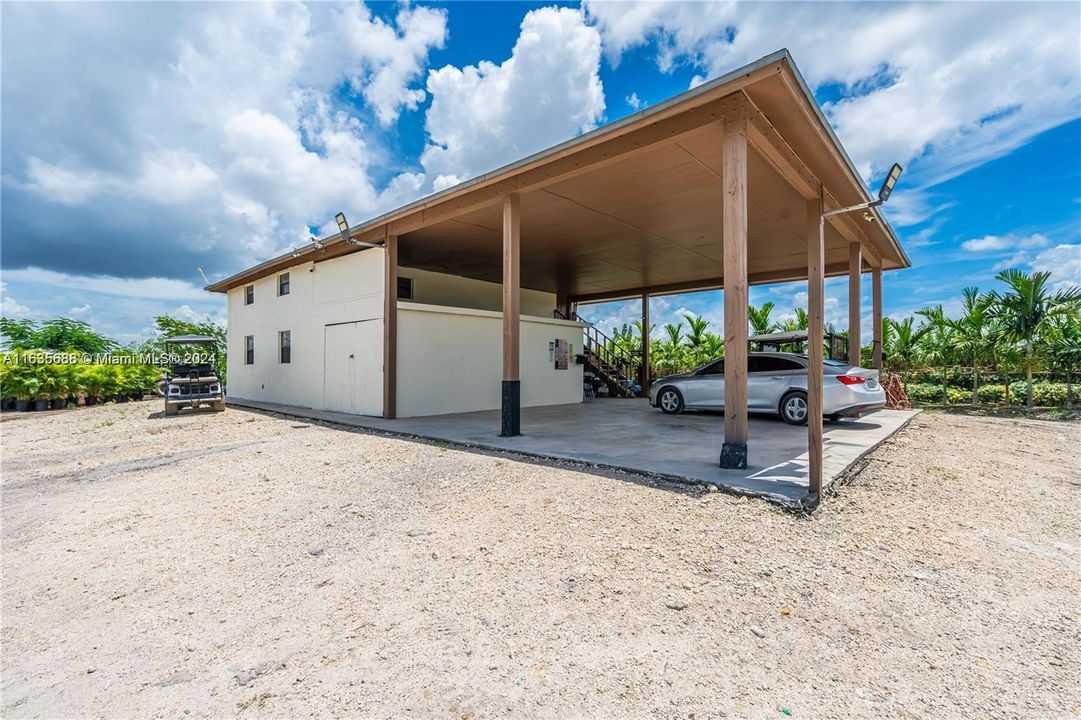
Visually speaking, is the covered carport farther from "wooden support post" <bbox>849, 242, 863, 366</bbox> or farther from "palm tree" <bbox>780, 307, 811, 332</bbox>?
"palm tree" <bbox>780, 307, 811, 332</bbox>

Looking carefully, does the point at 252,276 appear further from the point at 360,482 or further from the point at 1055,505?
the point at 1055,505

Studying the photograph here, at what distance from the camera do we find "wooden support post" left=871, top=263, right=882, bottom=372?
37.9 ft

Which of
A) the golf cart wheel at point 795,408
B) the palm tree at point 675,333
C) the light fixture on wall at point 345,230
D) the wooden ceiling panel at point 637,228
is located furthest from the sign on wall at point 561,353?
the palm tree at point 675,333

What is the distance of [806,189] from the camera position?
661 centimetres

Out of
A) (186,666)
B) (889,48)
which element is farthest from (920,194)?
(186,666)

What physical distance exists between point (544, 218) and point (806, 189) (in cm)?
468

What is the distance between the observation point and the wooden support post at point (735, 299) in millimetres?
4996

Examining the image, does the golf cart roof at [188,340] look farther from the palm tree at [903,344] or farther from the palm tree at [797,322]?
the palm tree at [903,344]

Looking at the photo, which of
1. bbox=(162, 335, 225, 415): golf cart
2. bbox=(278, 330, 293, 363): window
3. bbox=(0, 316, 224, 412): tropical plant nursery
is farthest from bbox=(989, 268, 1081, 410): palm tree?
bbox=(0, 316, 224, 412): tropical plant nursery

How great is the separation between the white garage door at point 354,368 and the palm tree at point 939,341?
48.5 feet

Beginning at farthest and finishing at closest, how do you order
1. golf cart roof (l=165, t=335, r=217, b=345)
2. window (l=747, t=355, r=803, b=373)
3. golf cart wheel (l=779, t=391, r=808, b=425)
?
golf cart roof (l=165, t=335, r=217, b=345) → window (l=747, t=355, r=803, b=373) → golf cart wheel (l=779, t=391, r=808, b=425)

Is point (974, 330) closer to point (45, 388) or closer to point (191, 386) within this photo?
point (191, 386)

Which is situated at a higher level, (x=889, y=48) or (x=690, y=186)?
(x=889, y=48)

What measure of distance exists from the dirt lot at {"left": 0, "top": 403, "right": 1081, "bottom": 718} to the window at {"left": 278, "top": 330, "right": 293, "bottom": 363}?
889cm
